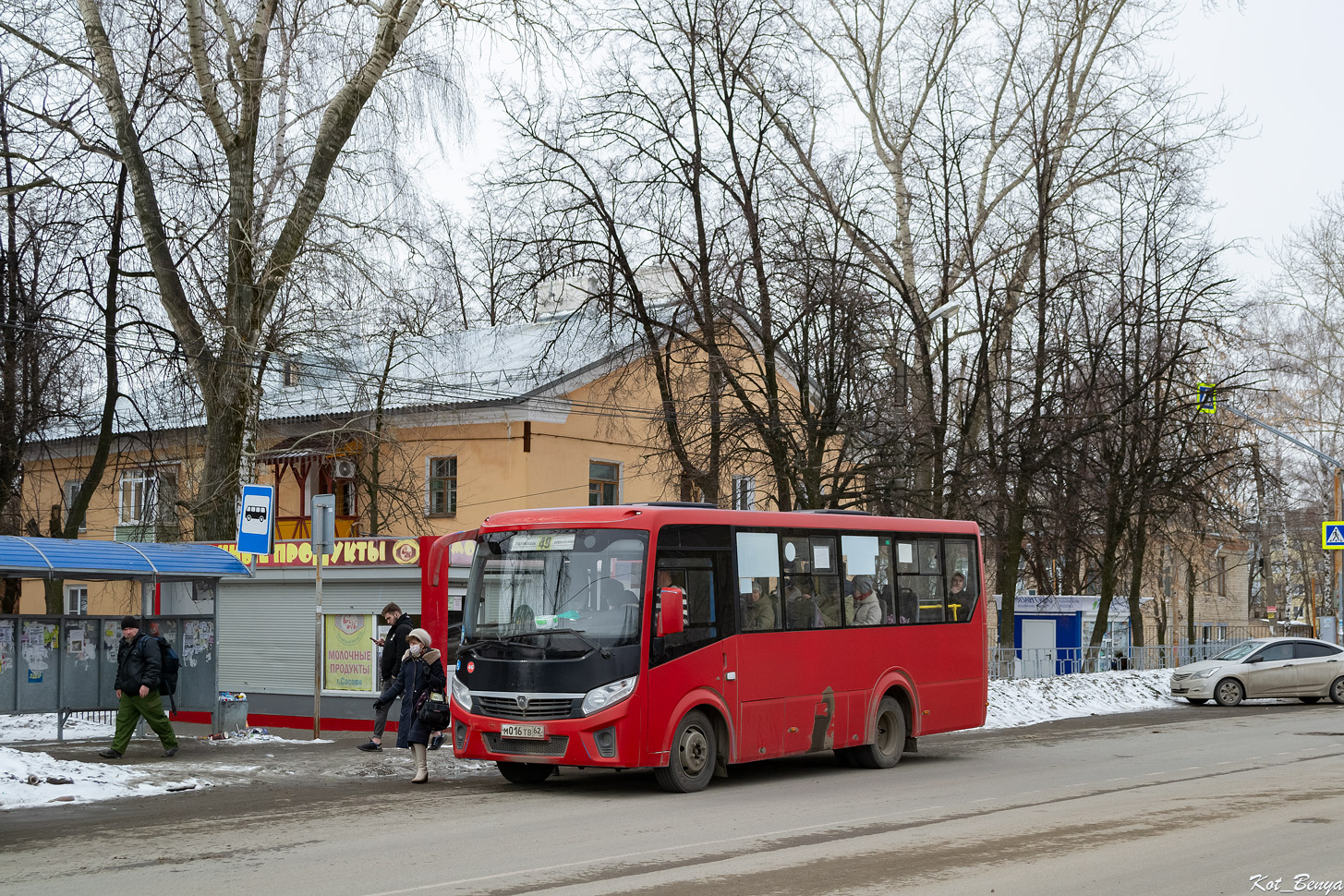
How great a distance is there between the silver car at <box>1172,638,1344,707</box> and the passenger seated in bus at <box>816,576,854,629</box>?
56.6 feet

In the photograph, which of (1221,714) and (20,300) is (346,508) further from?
(1221,714)

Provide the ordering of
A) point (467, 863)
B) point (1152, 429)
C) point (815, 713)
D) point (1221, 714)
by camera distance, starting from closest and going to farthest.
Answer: point (467, 863) < point (815, 713) < point (1221, 714) < point (1152, 429)

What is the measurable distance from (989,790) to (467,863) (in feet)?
21.0

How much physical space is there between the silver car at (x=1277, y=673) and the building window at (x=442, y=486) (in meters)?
17.7

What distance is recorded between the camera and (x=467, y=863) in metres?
9.46

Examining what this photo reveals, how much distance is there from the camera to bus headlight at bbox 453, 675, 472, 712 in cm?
1388

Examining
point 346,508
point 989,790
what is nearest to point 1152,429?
point 346,508

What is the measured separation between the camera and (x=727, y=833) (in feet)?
36.1

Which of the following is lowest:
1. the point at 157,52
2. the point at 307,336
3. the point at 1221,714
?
the point at 1221,714

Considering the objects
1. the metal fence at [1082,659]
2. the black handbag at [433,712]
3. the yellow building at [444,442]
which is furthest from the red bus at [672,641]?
the metal fence at [1082,659]

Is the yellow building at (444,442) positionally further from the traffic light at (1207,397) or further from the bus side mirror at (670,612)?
the bus side mirror at (670,612)

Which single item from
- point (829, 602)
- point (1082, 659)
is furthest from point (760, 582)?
point (1082, 659)

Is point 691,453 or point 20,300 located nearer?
point 20,300

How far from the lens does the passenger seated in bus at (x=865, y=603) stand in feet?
52.8
